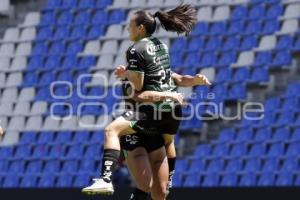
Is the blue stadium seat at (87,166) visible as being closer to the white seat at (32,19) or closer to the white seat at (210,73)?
the white seat at (210,73)

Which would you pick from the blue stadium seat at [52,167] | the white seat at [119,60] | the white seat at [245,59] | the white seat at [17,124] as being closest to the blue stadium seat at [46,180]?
the blue stadium seat at [52,167]

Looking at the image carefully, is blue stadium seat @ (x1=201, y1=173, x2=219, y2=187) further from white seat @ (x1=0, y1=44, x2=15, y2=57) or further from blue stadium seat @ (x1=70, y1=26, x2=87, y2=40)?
white seat @ (x1=0, y1=44, x2=15, y2=57)

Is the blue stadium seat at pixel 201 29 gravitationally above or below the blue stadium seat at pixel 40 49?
above

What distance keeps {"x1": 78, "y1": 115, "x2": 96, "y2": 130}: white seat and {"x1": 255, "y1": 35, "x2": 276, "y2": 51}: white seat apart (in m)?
3.01

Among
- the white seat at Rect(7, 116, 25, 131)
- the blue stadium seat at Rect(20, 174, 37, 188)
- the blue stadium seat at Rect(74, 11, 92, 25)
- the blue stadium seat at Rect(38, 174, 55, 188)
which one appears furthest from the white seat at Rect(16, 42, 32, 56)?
the blue stadium seat at Rect(38, 174, 55, 188)

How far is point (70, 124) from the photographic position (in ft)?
48.4

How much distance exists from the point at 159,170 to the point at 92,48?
8.71 metres

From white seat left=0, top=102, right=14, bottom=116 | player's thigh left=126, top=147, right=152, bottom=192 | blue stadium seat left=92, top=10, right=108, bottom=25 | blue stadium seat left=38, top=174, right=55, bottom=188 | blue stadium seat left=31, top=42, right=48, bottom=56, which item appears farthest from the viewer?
blue stadium seat left=31, top=42, right=48, bottom=56

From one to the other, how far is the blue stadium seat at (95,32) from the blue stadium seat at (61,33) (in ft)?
1.40

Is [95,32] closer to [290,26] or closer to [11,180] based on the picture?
[11,180]

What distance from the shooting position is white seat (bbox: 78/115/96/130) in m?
14.4

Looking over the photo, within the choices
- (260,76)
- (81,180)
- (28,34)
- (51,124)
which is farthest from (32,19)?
(260,76)

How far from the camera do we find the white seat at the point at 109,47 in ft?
49.9

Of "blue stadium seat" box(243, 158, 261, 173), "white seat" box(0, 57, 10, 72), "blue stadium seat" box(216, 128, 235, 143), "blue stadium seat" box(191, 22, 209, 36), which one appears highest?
"blue stadium seat" box(191, 22, 209, 36)
